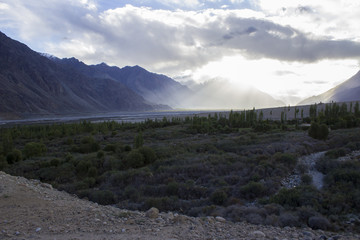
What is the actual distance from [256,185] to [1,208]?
861 centimetres

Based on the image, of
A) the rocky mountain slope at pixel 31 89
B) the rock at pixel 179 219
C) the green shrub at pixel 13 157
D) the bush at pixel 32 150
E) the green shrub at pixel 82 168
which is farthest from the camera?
the rocky mountain slope at pixel 31 89

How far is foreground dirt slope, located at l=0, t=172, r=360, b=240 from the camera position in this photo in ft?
19.4

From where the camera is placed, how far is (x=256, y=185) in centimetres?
1009

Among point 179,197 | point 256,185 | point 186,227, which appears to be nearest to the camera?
point 186,227

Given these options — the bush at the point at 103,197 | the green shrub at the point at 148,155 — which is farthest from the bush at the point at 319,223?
the green shrub at the point at 148,155

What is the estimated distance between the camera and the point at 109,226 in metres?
6.48

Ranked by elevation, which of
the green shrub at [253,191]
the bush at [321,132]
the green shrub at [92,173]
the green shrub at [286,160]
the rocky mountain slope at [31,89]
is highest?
the rocky mountain slope at [31,89]

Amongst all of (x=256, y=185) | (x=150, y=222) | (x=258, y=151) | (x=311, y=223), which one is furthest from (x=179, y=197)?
(x=258, y=151)

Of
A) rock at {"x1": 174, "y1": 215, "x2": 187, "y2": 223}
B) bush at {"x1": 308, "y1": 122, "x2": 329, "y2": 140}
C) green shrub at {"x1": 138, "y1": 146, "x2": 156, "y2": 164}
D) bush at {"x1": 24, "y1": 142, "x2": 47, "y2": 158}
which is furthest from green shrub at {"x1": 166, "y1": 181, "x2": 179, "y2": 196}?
bush at {"x1": 24, "y1": 142, "x2": 47, "y2": 158}

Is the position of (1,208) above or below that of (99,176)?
above

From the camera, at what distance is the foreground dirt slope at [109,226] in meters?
5.91

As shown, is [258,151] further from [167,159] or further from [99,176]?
[99,176]

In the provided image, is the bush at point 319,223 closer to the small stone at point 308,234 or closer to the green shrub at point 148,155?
the small stone at point 308,234

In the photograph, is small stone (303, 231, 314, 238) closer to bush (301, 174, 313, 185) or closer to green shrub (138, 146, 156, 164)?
bush (301, 174, 313, 185)
